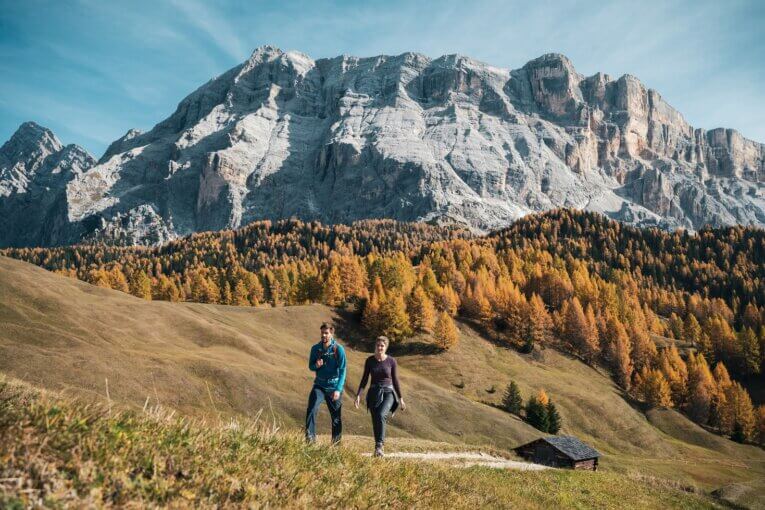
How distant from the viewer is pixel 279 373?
2382 inches

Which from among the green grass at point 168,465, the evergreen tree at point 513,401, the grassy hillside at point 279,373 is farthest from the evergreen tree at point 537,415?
the green grass at point 168,465

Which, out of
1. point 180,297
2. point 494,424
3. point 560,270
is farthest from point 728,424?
point 180,297

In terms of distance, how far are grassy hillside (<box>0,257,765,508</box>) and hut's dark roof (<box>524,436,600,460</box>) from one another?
12328mm

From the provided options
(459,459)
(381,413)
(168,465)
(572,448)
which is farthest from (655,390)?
(168,465)

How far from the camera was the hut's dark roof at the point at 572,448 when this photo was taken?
45.3 m

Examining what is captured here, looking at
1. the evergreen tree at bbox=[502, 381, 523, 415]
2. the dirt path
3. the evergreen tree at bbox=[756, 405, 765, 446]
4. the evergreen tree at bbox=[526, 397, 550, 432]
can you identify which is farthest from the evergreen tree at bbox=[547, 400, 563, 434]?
the dirt path

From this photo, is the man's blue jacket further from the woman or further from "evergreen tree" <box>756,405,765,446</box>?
"evergreen tree" <box>756,405,765,446</box>

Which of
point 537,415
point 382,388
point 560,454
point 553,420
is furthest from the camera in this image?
point 553,420

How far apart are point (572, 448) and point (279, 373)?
35611mm

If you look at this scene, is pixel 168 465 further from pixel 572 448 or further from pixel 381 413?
pixel 572 448

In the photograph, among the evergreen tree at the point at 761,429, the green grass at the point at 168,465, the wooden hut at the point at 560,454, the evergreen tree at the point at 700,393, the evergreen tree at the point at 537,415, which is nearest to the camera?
the green grass at the point at 168,465

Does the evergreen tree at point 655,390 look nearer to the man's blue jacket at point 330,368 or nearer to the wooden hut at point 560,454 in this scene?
the wooden hut at point 560,454

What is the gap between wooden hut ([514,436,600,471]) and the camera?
44531 mm

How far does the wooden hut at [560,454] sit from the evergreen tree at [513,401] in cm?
3281
